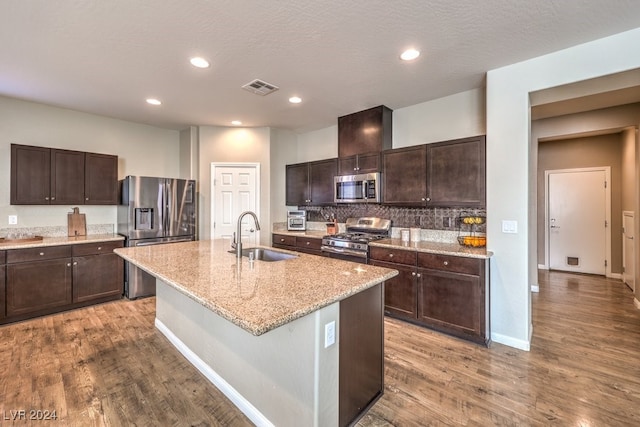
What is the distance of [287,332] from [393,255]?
206 centimetres

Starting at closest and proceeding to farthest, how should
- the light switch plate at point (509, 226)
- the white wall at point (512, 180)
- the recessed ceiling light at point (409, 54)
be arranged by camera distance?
the recessed ceiling light at point (409, 54)
the white wall at point (512, 180)
the light switch plate at point (509, 226)

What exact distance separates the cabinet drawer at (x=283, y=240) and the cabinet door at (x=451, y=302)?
217 cm

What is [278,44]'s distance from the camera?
240cm

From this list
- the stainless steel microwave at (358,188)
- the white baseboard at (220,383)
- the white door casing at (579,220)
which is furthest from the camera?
the white door casing at (579,220)

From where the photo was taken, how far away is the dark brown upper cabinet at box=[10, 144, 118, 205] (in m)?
3.54

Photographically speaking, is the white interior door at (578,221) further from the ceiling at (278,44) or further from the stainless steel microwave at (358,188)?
the stainless steel microwave at (358,188)

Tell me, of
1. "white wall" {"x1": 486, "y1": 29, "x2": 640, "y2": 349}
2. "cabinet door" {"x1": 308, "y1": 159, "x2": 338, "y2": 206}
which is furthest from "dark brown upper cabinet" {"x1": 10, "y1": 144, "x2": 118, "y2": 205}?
"white wall" {"x1": 486, "y1": 29, "x2": 640, "y2": 349}

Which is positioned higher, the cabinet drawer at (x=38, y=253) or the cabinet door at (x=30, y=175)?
the cabinet door at (x=30, y=175)

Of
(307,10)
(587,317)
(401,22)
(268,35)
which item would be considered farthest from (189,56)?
(587,317)

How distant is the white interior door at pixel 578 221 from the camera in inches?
207

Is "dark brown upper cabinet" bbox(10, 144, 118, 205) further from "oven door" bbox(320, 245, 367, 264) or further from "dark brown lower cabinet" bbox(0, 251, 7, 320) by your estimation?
"oven door" bbox(320, 245, 367, 264)

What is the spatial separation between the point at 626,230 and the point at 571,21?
442 centimetres

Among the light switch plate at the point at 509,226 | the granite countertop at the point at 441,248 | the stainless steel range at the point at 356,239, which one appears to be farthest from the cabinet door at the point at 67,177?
the light switch plate at the point at 509,226

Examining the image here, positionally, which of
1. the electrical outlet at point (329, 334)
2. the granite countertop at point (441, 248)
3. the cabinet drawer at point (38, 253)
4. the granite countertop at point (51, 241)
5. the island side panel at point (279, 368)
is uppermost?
the granite countertop at point (51, 241)
